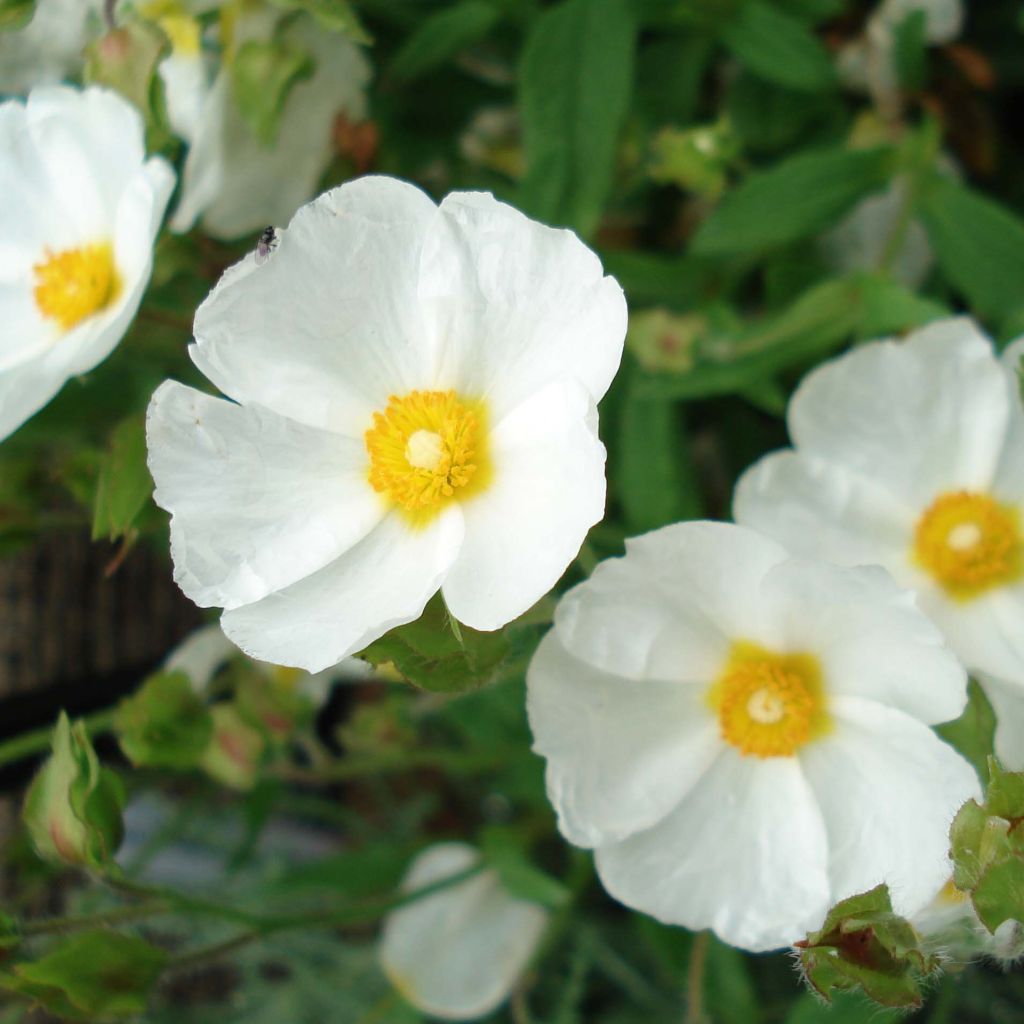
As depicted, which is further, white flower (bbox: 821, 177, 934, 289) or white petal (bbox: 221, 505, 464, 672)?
white flower (bbox: 821, 177, 934, 289)

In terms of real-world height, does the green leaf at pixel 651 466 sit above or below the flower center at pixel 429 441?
below

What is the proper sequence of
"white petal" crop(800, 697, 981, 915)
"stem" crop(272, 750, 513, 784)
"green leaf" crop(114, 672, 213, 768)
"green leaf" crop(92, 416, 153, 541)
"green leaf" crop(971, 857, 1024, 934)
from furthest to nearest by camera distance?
1. "stem" crop(272, 750, 513, 784)
2. "green leaf" crop(114, 672, 213, 768)
3. "green leaf" crop(92, 416, 153, 541)
4. "white petal" crop(800, 697, 981, 915)
5. "green leaf" crop(971, 857, 1024, 934)

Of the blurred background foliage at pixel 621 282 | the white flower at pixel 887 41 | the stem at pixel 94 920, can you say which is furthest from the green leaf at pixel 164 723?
the white flower at pixel 887 41

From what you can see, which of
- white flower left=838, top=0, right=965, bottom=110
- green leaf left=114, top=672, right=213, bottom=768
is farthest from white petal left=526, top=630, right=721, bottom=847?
white flower left=838, top=0, right=965, bottom=110

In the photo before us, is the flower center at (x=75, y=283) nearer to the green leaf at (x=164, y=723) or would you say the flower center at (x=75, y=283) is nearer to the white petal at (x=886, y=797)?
the green leaf at (x=164, y=723)

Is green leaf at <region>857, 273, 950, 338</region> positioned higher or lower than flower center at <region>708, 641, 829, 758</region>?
higher

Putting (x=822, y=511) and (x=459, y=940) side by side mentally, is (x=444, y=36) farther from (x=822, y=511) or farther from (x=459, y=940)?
(x=459, y=940)

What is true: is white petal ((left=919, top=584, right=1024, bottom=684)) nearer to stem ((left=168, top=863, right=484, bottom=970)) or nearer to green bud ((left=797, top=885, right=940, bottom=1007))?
green bud ((left=797, top=885, right=940, bottom=1007))

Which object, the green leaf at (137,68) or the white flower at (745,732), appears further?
the green leaf at (137,68)
